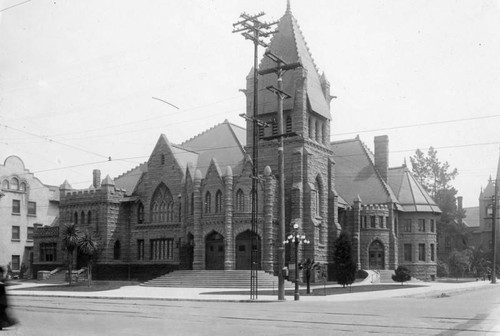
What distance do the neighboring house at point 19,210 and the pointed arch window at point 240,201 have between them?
1096 inches

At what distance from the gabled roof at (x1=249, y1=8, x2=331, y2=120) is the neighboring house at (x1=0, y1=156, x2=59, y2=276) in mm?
30642

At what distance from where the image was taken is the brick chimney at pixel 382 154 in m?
59.6

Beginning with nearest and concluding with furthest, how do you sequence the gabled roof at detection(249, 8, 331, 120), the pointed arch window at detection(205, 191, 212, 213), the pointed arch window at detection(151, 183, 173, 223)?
the pointed arch window at detection(205, 191, 212, 213) → the gabled roof at detection(249, 8, 331, 120) → the pointed arch window at detection(151, 183, 173, 223)

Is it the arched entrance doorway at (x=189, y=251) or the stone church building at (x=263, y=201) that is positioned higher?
the stone church building at (x=263, y=201)

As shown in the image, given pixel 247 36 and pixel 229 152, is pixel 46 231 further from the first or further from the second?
pixel 247 36

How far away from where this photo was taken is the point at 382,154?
197ft

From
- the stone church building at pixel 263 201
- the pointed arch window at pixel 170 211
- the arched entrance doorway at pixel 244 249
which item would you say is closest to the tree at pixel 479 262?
the stone church building at pixel 263 201

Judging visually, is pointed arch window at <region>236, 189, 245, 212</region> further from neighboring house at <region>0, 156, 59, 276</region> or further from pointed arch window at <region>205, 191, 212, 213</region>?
neighboring house at <region>0, 156, 59, 276</region>

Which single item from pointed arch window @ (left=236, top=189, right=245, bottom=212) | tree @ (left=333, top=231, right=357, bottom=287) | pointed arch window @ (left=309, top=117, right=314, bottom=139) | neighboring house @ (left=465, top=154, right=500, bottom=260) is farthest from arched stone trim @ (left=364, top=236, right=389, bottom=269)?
neighboring house @ (left=465, top=154, right=500, bottom=260)

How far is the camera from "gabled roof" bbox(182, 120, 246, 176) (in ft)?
172

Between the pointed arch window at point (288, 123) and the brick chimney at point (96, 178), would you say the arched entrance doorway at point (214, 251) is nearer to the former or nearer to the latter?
the pointed arch window at point (288, 123)

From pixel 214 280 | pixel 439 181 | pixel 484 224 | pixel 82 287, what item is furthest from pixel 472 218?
pixel 82 287

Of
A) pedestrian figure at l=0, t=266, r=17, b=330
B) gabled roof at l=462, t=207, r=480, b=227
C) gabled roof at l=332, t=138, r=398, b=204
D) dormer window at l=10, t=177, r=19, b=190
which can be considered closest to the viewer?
pedestrian figure at l=0, t=266, r=17, b=330

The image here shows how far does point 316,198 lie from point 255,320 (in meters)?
32.7
